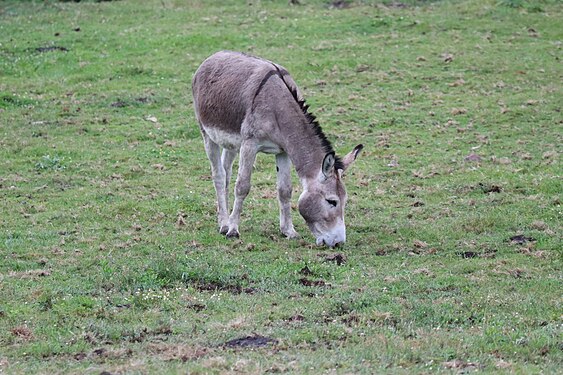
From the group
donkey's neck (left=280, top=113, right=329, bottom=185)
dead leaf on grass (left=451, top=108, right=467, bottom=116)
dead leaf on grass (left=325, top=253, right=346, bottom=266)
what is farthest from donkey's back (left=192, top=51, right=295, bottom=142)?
dead leaf on grass (left=451, top=108, right=467, bottom=116)

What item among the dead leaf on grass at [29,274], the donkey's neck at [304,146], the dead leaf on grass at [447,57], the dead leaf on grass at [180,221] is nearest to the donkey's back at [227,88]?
the donkey's neck at [304,146]

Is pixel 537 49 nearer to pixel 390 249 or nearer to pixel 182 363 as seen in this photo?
pixel 390 249

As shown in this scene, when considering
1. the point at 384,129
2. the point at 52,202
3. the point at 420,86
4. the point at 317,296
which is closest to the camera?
the point at 317,296

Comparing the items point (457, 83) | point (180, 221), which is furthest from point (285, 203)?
point (457, 83)

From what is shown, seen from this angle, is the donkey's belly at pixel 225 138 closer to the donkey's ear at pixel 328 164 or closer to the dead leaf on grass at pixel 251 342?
the donkey's ear at pixel 328 164

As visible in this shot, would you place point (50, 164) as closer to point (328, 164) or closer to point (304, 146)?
point (304, 146)

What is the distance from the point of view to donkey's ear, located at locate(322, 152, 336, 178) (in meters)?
11.8

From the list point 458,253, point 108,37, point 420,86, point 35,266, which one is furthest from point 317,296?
point 108,37

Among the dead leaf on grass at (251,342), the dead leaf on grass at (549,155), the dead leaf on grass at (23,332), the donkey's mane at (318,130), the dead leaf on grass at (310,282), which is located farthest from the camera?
the dead leaf on grass at (549,155)

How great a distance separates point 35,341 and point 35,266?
9.75 ft

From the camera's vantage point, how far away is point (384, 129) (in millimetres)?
18922

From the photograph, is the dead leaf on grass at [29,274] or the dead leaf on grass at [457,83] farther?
the dead leaf on grass at [457,83]

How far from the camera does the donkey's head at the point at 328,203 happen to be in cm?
1205

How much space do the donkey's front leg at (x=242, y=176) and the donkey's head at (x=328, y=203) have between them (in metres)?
1.01
